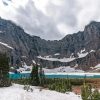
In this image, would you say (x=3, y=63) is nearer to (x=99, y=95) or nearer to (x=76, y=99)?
→ (x=76, y=99)

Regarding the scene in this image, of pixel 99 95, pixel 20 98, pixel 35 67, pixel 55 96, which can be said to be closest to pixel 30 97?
pixel 20 98

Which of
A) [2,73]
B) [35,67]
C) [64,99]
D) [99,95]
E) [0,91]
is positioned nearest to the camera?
[99,95]

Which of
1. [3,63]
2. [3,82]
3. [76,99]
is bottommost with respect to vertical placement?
[76,99]

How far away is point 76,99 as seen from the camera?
1272 inches

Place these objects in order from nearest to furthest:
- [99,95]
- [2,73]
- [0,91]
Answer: [99,95] < [0,91] < [2,73]

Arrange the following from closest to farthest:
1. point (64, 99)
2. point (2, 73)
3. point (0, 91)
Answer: point (0, 91), point (64, 99), point (2, 73)

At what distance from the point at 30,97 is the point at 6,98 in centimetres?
254

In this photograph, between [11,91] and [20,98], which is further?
[11,91]

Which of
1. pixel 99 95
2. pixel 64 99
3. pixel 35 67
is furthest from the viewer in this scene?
pixel 35 67

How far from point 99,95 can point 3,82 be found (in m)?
12.2

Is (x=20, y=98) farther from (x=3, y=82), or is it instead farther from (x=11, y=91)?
(x=3, y=82)

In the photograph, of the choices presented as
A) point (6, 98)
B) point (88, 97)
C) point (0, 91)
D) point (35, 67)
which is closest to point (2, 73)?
point (0, 91)

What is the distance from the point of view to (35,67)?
211 ft

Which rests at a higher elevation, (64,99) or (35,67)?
(35,67)
